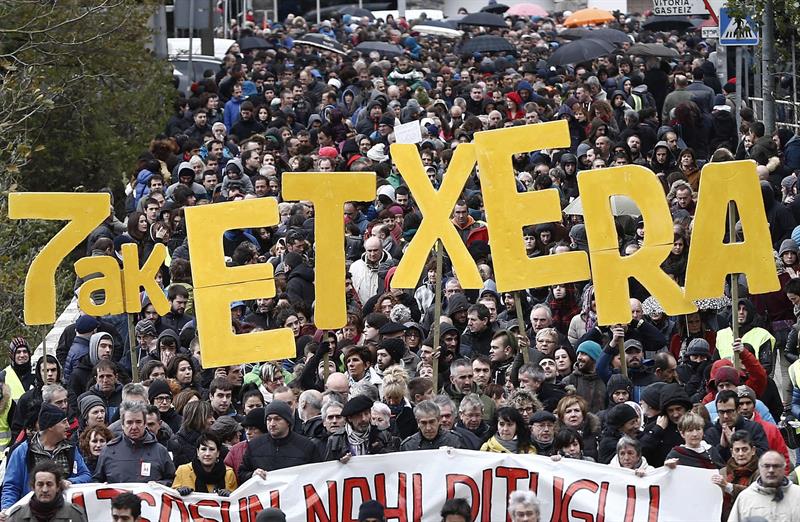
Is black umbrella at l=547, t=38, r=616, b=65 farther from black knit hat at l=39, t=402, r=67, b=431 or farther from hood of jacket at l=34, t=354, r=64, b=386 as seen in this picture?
black knit hat at l=39, t=402, r=67, b=431

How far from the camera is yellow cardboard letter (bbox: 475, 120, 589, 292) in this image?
12.3 meters

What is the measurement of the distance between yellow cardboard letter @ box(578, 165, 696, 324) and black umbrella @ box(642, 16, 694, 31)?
32.9m

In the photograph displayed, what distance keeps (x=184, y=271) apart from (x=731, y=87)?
12.4m

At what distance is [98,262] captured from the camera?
12.7 m

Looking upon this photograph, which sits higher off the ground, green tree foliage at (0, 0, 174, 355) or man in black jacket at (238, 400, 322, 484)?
green tree foliage at (0, 0, 174, 355)

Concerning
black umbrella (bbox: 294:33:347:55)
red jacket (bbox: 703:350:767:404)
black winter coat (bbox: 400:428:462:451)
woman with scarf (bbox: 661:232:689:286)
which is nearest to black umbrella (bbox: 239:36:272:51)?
black umbrella (bbox: 294:33:347:55)

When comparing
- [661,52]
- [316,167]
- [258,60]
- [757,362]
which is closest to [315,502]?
[757,362]

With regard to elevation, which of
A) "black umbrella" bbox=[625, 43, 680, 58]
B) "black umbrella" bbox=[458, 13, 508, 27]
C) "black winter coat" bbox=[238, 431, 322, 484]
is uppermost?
"black umbrella" bbox=[458, 13, 508, 27]

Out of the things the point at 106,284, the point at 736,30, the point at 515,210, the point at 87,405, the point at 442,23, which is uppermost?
the point at 736,30

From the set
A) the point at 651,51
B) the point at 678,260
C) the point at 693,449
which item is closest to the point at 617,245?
the point at 693,449

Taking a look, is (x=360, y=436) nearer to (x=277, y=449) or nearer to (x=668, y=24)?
(x=277, y=449)

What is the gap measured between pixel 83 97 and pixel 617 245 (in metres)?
14.8

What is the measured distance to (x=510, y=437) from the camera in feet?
36.3

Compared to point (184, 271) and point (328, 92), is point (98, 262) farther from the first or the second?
point (328, 92)
